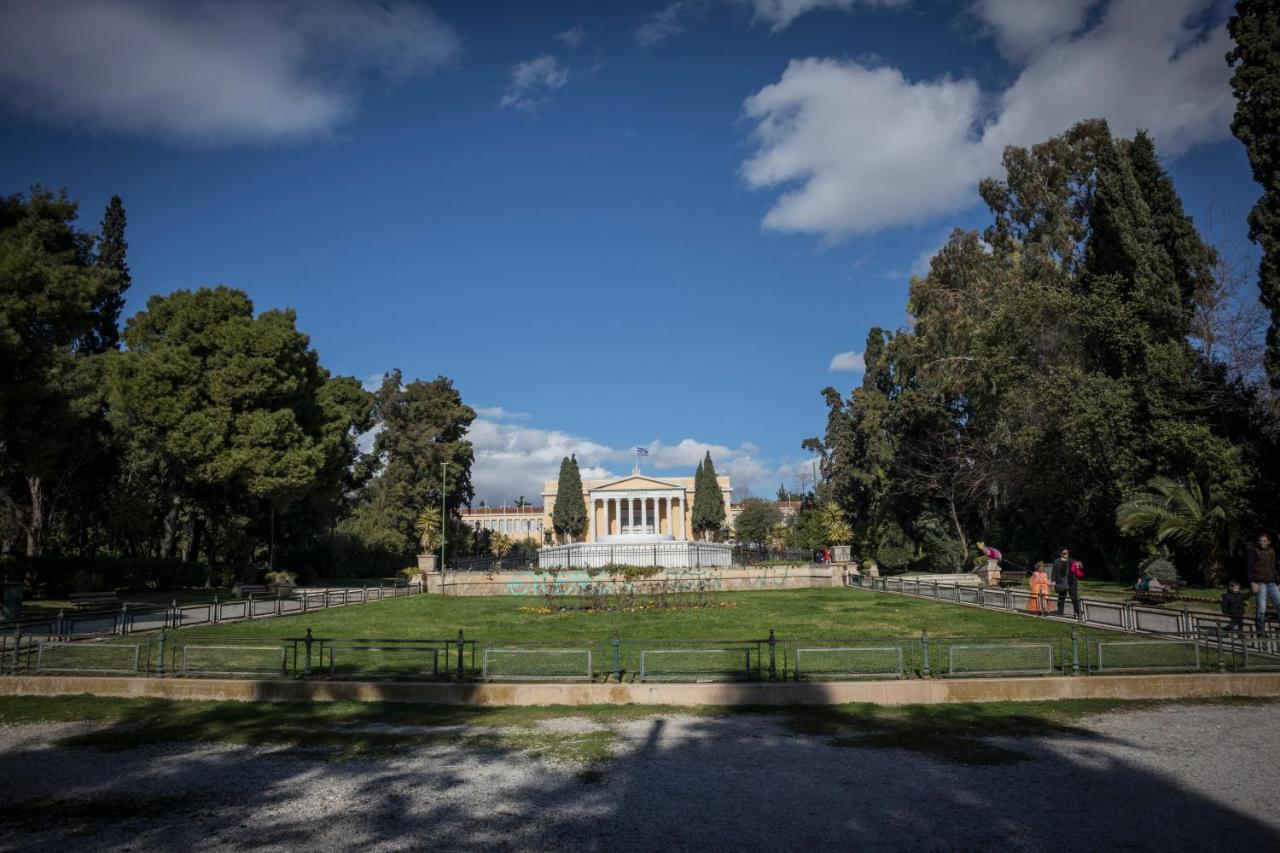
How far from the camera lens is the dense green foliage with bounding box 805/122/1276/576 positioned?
26.4 m

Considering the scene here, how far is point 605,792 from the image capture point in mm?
7617

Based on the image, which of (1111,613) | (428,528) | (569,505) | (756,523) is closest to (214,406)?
(428,528)

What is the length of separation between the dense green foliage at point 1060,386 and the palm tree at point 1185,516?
32 cm

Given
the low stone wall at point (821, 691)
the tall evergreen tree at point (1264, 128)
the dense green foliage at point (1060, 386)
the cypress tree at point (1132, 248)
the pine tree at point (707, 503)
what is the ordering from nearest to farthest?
1. the low stone wall at point (821, 691)
2. the tall evergreen tree at point (1264, 128)
3. the dense green foliage at point (1060, 386)
4. the cypress tree at point (1132, 248)
5. the pine tree at point (707, 503)

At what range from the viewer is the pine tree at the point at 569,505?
8494 cm

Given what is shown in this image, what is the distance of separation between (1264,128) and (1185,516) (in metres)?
11.8

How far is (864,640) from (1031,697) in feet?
8.04

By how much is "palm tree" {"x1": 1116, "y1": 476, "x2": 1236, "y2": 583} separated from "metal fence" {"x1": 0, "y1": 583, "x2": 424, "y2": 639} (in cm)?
2708

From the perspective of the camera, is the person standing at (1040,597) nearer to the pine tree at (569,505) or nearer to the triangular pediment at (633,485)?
Answer: the pine tree at (569,505)

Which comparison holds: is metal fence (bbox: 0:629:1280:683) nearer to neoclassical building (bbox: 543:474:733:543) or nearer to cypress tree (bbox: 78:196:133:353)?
cypress tree (bbox: 78:196:133:353)

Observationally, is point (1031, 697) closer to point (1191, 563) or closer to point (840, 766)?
point (840, 766)

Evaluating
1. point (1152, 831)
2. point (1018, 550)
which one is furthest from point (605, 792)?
point (1018, 550)

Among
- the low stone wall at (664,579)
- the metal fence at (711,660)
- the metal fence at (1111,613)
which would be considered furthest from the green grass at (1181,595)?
the low stone wall at (664,579)

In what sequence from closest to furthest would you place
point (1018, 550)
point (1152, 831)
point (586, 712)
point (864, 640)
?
point (1152, 831), point (586, 712), point (864, 640), point (1018, 550)
